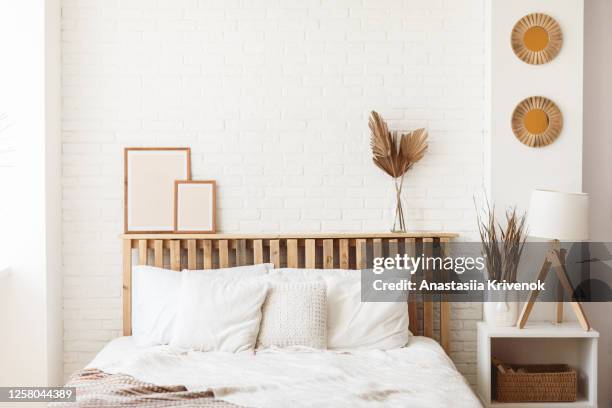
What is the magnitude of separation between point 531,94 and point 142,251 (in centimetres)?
248

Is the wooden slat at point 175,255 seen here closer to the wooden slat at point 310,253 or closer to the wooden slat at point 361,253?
the wooden slat at point 310,253

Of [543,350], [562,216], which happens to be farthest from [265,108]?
[543,350]

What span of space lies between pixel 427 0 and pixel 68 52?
87.0 inches

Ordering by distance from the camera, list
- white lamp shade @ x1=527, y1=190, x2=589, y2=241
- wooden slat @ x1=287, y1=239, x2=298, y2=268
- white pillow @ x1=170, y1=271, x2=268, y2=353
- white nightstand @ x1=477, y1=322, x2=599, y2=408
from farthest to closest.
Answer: wooden slat @ x1=287, y1=239, x2=298, y2=268 < white nightstand @ x1=477, y1=322, x2=599, y2=408 < white lamp shade @ x1=527, y1=190, x2=589, y2=241 < white pillow @ x1=170, y1=271, x2=268, y2=353

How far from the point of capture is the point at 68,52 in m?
3.91

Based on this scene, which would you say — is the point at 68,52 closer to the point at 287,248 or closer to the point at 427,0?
the point at 287,248

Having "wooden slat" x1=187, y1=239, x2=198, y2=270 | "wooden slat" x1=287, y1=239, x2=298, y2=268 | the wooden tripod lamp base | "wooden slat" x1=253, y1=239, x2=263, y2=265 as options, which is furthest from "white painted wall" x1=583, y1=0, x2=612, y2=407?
"wooden slat" x1=187, y1=239, x2=198, y2=270

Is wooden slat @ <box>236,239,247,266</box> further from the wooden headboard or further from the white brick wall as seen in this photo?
the white brick wall

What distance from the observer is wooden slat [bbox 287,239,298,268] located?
153 inches

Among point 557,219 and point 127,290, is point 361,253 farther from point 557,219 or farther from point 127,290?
point 127,290

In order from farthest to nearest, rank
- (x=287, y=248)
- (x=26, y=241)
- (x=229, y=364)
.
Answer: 1. (x=287, y=248)
2. (x=26, y=241)
3. (x=229, y=364)

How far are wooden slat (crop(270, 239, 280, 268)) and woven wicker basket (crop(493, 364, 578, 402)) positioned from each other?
1.44 m

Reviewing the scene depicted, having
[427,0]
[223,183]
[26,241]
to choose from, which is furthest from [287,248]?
[427,0]

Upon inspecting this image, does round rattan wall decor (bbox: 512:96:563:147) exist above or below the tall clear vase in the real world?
above
